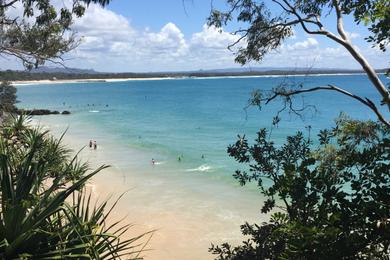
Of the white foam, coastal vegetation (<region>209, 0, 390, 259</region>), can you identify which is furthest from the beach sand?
coastal vegetation (<region>209, 0, 390, 259</region>)

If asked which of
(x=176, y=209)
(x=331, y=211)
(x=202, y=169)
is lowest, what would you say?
(x=202, y=169)

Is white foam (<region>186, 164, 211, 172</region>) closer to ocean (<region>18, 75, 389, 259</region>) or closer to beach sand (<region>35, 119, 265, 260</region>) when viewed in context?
ocean (<region>18, 75, 389, 259</region>)

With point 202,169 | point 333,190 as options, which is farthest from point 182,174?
point 333,190

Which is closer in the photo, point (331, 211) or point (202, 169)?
point (331, 211)

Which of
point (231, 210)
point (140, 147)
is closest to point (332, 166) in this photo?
point (231, 210)

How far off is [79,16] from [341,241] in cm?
832

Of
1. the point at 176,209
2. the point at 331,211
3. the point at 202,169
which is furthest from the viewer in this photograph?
the point at 202,169

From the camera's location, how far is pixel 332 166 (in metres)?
5.38

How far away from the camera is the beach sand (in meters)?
14.6

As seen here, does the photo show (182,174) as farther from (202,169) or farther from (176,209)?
(176,209)

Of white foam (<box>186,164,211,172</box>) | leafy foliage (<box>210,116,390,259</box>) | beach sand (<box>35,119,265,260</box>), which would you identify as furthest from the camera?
white foam (<box>186,164,211,172</box>)

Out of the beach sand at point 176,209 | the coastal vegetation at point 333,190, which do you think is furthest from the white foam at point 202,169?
the coastal vegetation at point 333,190

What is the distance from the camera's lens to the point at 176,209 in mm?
18297

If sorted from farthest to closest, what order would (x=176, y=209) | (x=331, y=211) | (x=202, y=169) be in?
1. (x=202, y=169)
2. (x=176, y=209)
3. (x=331, y=211)
